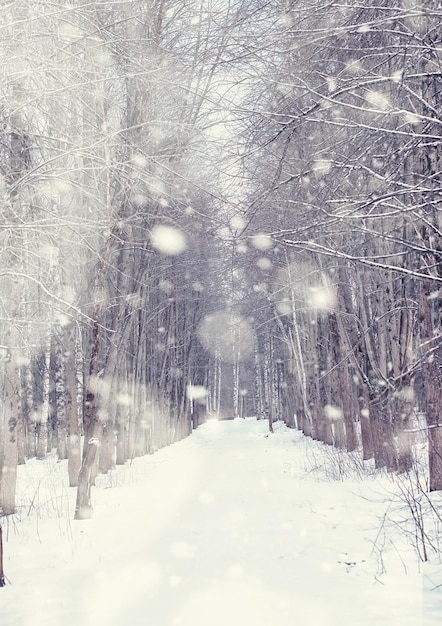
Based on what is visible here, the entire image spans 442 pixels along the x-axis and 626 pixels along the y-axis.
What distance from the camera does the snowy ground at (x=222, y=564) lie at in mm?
3900

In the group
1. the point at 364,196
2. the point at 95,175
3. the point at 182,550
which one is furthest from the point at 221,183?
the point at 182,550

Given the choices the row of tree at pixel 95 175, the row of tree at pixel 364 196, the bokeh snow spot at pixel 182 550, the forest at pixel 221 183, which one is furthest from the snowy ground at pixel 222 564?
the row of tree at pixel 95 175

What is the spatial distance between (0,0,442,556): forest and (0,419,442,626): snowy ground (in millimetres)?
1105

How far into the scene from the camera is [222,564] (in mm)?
5121

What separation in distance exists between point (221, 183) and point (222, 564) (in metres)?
4.37

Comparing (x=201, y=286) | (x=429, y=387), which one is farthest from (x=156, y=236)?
(x=201, y=286)

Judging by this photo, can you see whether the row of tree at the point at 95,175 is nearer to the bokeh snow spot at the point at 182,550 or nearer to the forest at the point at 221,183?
the forest at the point at 221,183

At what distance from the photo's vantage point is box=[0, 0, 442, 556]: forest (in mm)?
4656

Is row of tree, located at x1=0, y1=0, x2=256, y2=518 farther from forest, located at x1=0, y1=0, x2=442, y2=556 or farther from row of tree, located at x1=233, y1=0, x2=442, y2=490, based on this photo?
row of tree, located at x1=233, y1=0, x2=442, y2=490

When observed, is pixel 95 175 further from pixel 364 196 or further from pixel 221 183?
pixel 364 196

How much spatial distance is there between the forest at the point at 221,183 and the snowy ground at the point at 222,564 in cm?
110

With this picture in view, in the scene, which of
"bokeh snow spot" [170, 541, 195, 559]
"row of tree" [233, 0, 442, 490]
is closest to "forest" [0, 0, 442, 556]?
"row of tree" [233, 0, 442, 490]

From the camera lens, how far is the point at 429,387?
7.53m

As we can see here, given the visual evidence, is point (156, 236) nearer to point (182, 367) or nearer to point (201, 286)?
point (201, 286)
